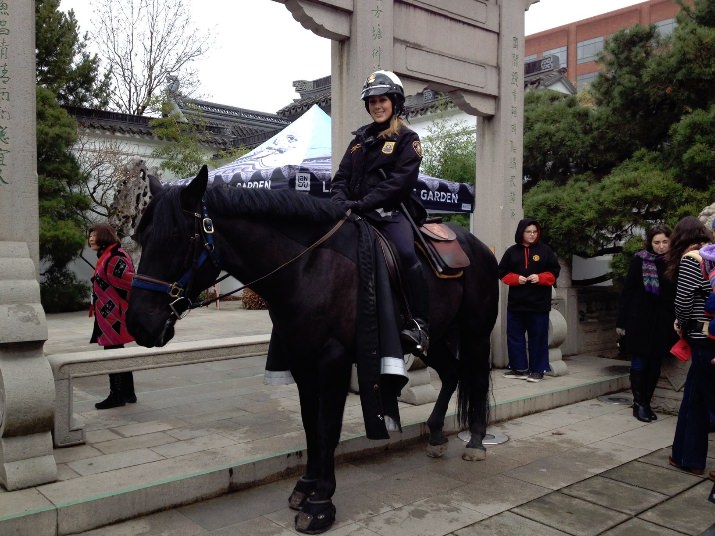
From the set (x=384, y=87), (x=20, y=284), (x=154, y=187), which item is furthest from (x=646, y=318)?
(x=20, y=284)

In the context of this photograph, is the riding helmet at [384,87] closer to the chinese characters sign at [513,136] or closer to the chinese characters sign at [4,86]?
the chinese characters sign at [4,86]

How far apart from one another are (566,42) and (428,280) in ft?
150

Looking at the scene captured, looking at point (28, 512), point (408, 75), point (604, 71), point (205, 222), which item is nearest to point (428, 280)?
point (205, 222)

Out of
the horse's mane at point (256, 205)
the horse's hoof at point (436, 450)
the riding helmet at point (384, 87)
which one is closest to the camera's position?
the horse's mane at point (256, 205)

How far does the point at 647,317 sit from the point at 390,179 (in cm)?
358

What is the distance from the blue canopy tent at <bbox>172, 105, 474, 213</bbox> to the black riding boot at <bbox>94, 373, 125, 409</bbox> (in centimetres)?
328

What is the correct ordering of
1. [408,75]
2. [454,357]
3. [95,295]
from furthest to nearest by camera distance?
[408,75] → [95,295] → [454,357]

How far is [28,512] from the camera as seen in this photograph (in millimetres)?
3326

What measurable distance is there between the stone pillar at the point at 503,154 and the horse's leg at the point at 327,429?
15.2 feet

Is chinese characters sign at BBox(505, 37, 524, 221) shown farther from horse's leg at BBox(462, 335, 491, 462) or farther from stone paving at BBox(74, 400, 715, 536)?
stone paving at BBox(74, 400, 715, 536)

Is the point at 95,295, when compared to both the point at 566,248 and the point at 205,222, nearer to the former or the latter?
the point at 205,222

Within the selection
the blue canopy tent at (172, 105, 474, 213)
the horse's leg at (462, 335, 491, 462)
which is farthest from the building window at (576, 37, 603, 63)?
the horse's leg at (462, 335, 491, 462)

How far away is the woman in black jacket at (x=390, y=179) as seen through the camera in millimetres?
3836

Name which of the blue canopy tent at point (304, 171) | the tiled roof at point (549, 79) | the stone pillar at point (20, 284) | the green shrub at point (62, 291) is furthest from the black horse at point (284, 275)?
the tiled roof at point (549, 79)
